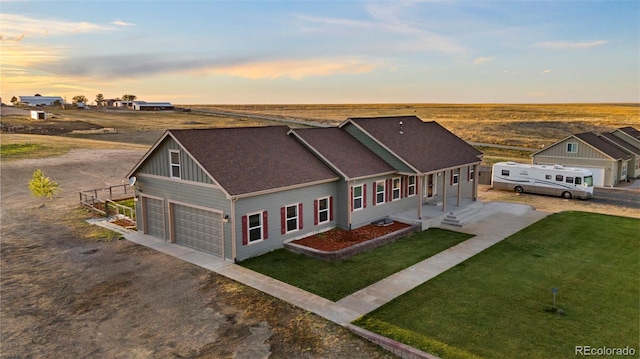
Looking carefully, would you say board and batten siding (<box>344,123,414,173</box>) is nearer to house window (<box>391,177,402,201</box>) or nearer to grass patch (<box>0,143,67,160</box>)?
house window (<box>391,177,402,201</box>)

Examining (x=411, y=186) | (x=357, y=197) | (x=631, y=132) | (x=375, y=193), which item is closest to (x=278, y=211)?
(x=357, y=197)

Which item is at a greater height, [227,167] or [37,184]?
[227,167]

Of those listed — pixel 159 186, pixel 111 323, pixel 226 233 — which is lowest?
pixel 111 323

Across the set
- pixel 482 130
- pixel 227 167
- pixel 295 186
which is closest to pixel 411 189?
pixel 295 186

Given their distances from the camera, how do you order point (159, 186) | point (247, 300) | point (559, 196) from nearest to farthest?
point (247, 300), point (159, 186), point (559, 196)

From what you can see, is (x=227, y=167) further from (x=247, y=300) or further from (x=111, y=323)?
(x=111, y=323)

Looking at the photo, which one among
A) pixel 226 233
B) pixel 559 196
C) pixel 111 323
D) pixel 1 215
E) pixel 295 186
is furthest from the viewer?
pixel 559 196

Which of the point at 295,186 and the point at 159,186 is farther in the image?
the point at 159,186
